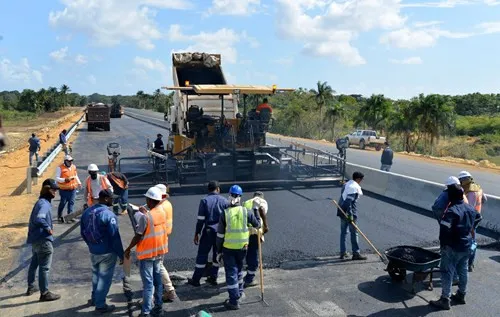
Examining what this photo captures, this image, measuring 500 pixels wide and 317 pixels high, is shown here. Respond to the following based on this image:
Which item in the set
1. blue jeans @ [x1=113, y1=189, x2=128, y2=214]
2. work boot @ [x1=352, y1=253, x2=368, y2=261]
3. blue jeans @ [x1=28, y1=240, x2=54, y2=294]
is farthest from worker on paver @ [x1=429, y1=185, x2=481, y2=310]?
blue jeans @ [x1=113, y1=189, x2=128, y2=214]

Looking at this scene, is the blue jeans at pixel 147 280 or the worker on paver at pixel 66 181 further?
the worker on paver at pixel 66 181

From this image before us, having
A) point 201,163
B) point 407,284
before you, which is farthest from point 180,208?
point 407,284

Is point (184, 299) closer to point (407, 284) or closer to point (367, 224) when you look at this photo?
point (407, 284)

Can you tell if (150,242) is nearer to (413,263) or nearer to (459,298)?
(413,263)

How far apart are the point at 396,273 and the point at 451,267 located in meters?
1.04

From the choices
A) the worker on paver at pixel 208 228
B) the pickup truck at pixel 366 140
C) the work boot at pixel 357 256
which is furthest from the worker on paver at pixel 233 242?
the pickup truck at pixel 366 140

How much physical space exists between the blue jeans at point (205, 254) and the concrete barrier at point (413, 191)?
6558mm

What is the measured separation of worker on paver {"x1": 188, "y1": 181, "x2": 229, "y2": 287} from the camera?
23.3ft

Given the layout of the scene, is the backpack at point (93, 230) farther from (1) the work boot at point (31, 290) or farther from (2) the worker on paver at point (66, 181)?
(2) the worker on paver at point (66, 181)

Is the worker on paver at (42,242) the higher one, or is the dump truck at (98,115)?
the dump truck at (98,115)

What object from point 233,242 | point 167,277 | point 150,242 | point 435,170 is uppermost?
point 150,242

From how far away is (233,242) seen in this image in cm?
656

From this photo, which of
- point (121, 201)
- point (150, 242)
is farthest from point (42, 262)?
point (121, 201)

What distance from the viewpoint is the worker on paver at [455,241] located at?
6430mm
